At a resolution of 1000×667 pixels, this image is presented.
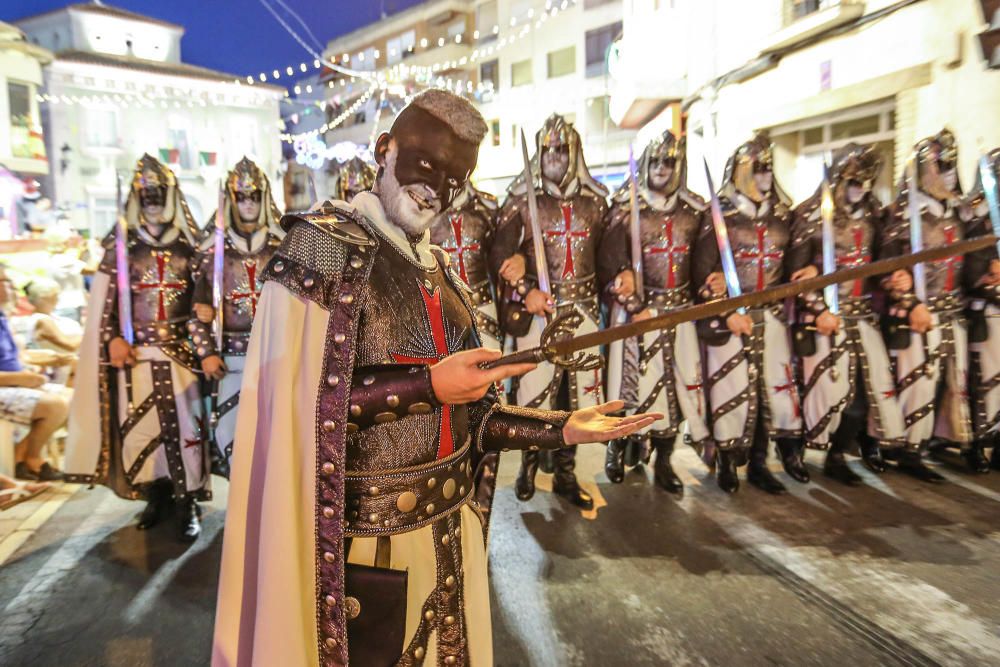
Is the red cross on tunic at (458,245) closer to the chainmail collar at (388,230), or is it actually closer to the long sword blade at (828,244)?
the long sword blade at (828,244)

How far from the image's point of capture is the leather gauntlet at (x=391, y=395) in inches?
55.3

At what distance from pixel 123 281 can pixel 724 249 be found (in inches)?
156

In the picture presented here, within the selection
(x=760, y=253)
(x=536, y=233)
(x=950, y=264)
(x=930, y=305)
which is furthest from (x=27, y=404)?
(x=950, y=264)

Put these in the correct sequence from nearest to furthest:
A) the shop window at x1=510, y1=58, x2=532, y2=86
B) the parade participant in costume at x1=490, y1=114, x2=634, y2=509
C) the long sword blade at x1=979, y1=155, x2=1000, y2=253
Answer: the parade participant in costume at x1=490, y1=114, x2=634, y2=509
the long sword blade at x1=979, y1=155, x2=1000, y2=253
the shop window at x1=510, y1=58, x2=532, y2=86

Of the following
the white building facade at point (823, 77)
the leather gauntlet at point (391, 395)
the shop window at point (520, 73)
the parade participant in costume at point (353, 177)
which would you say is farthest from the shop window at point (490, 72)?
the leather gauntlet at point (391, 395)

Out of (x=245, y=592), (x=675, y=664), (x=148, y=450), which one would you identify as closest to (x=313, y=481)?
(x=245, y=592)

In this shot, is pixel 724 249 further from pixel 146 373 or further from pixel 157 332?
pixel 146 373

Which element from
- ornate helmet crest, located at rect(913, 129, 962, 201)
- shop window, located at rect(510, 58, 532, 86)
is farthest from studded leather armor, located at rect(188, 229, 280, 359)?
shop window, located at rect(510, 58, 532, 86)

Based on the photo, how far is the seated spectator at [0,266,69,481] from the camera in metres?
5.00

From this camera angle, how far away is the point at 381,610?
1.50m

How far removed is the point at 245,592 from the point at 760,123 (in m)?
9.77

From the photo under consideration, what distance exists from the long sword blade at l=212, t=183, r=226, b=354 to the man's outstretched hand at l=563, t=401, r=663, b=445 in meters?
3.02

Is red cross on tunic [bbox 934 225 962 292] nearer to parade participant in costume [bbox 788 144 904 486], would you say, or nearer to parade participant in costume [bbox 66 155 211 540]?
parade participant in costume [bbox 788 144 904 486]

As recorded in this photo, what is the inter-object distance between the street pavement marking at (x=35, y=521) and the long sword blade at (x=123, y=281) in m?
1.50
